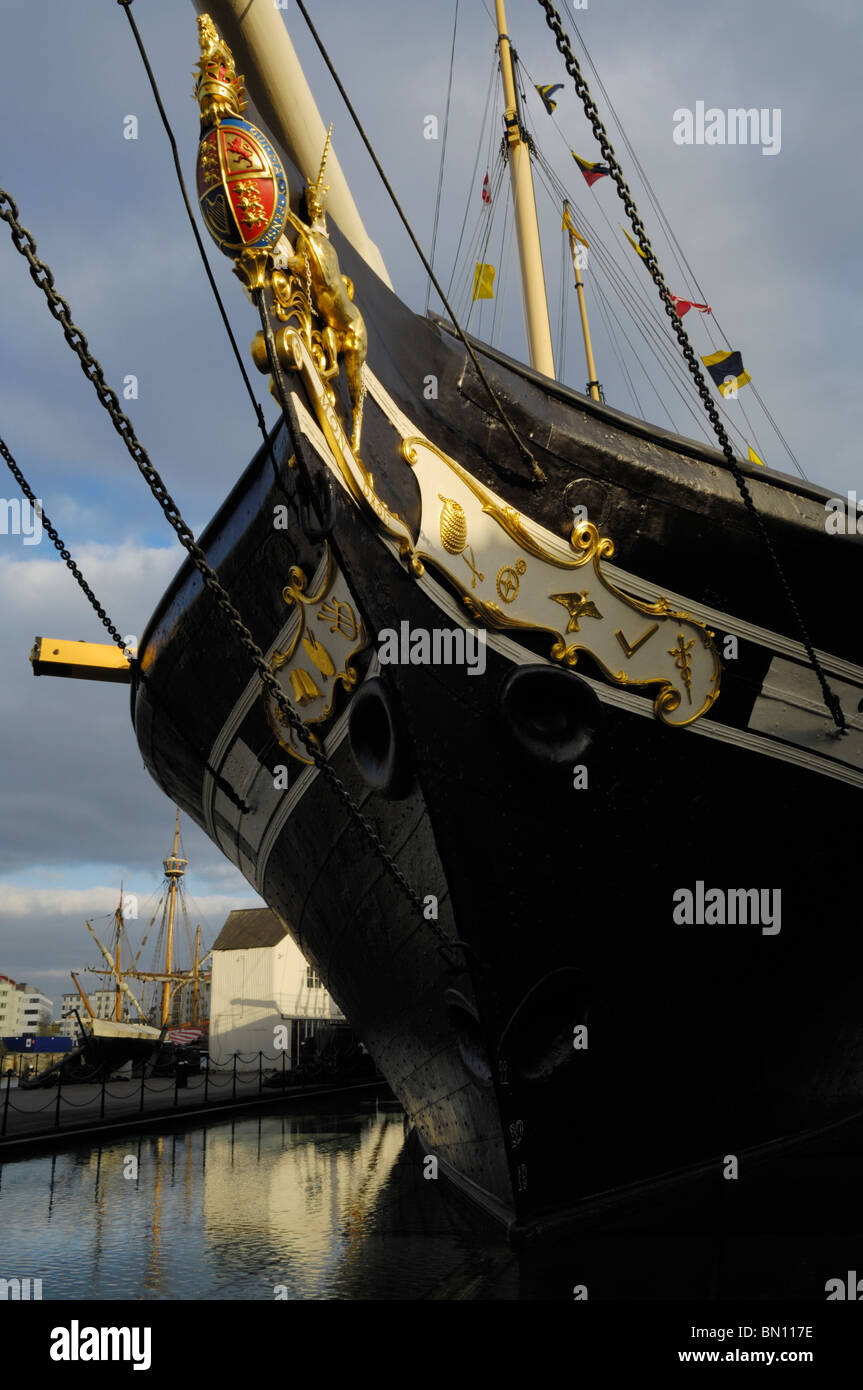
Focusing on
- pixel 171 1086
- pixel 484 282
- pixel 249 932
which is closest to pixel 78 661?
pixel 484 282

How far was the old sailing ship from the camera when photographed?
5.14 meters

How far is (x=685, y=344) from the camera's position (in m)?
4.79

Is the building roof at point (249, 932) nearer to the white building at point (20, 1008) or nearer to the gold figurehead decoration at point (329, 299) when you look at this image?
the gold figurehead decoration at point (329, 299)

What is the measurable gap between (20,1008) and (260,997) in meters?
127

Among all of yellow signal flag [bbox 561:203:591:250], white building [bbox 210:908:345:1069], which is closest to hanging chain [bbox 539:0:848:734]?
yellow signal flag [bbox 561:203:591:250]

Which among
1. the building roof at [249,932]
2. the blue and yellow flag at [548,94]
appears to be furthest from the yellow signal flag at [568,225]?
the building roof at [249,932]

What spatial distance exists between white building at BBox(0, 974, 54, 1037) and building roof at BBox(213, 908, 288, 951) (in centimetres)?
10268

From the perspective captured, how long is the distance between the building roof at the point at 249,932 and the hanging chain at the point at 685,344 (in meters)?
25.5

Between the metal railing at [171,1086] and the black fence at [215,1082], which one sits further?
the black fence at [215,1082]

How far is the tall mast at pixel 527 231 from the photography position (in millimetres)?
13039

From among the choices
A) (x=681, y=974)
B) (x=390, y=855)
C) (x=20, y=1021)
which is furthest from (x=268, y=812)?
(x=20, y=1021)

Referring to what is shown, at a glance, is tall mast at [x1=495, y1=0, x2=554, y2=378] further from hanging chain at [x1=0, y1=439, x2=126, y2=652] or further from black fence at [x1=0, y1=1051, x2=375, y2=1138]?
black fence at [x1=0, y1=1051, x2=375, y2=1138]

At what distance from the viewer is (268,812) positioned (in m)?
6.95
